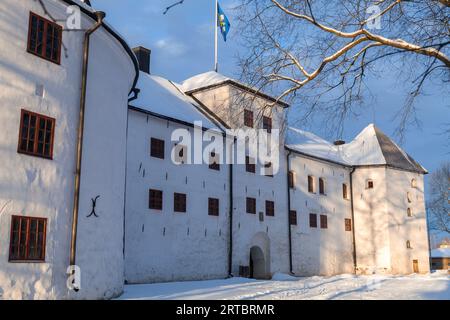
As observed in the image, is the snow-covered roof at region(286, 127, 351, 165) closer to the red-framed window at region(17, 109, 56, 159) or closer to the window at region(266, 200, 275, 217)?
the window at region(266, 200, 275, 217)

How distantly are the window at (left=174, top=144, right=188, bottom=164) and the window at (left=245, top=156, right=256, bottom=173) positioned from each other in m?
4.64

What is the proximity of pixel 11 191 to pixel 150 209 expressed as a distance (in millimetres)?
9531

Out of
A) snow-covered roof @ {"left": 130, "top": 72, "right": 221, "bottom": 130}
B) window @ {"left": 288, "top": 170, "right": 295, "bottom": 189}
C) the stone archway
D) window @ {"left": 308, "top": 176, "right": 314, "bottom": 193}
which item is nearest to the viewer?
snow-covered roof @ {"left": 130, "top": 72, "right": 221, "bottom": 130}

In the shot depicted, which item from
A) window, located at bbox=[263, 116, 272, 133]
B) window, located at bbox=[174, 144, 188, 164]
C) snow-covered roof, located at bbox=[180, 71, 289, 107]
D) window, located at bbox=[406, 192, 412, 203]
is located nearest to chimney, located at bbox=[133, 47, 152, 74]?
snow-covered roof, located at bbox=[180, 71, 289, 107]

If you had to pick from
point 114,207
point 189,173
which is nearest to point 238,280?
point 189,173

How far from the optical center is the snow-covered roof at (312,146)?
3146 centimetres

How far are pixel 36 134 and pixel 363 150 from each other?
29.9 m

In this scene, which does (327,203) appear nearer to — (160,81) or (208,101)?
(208,101)

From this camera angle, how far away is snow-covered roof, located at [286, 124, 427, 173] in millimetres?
33447

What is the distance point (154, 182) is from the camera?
794 inches

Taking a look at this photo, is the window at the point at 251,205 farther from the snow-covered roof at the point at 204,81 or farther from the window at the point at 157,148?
the window at the point at 157,148

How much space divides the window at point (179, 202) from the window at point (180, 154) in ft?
4.72

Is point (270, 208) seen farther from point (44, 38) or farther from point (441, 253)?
point (441, 253)

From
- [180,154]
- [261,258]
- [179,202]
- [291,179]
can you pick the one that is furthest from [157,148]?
[291,179]
